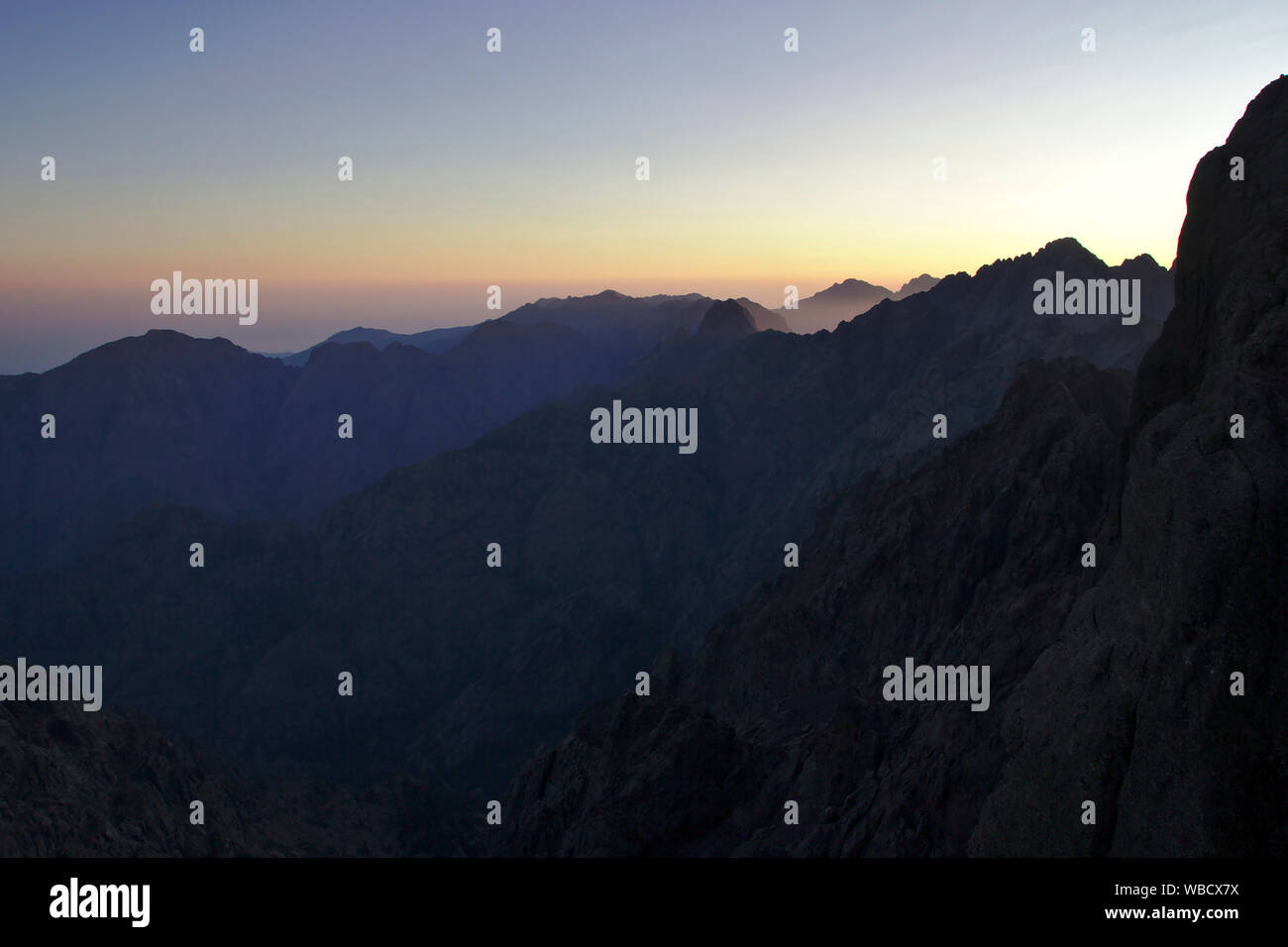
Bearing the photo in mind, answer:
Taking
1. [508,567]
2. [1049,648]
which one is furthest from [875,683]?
[508,567]

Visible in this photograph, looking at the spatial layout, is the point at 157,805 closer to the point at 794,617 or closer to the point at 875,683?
the point at 875,683

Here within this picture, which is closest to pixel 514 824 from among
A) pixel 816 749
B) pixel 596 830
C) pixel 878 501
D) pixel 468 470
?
pixel 596 830

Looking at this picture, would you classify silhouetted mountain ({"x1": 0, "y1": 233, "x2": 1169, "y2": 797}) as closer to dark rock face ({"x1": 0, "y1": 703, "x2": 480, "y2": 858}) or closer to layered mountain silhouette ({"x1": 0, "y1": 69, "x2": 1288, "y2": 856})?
layered mountain silhouette ({"x1": 0, "y1": 69, "x2": 1288, "y2": 856})

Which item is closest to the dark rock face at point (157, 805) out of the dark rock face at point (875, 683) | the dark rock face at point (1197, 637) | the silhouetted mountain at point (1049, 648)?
the dark rock face at point (875, 683)

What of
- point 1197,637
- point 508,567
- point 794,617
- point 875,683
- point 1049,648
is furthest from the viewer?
point 508,567

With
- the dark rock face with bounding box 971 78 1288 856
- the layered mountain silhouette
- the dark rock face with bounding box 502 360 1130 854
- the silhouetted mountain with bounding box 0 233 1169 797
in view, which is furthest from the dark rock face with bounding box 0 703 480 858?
Answer: the dark rock face with bounding box 971 78 1288 856

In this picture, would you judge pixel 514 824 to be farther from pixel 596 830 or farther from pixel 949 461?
pixel 949 461

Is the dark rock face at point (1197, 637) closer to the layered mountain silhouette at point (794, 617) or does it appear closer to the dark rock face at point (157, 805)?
the layered mountain silhouette at point (794, 617)
